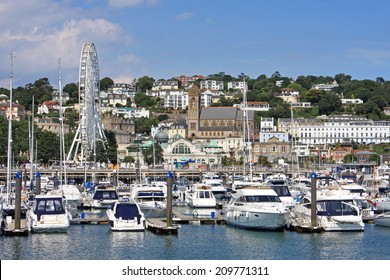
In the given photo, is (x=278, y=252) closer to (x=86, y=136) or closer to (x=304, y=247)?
(x=304, y=247)

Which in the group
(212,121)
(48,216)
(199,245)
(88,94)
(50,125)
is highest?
(212,121)

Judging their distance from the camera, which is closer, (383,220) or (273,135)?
(383,220)

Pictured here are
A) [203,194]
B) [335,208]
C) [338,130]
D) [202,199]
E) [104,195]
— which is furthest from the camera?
[338,130]

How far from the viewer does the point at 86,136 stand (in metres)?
105

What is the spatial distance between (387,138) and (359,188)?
432 feet

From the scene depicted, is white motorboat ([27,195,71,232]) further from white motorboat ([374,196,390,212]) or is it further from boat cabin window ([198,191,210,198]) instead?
white motorboat ([374,196,390,212])

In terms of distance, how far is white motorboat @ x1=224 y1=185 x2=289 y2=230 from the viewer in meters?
42.8

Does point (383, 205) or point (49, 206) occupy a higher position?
point (49, 206)

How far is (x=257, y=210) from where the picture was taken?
142ft

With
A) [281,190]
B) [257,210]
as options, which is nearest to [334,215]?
[257,210]

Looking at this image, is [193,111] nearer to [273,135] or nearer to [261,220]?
[273,135]

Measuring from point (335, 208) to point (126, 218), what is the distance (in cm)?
1063

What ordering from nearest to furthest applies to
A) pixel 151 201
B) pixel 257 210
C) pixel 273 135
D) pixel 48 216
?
pixel 48 216 < pixel 257 210 < pixel 151 201 < pixel 273 135
